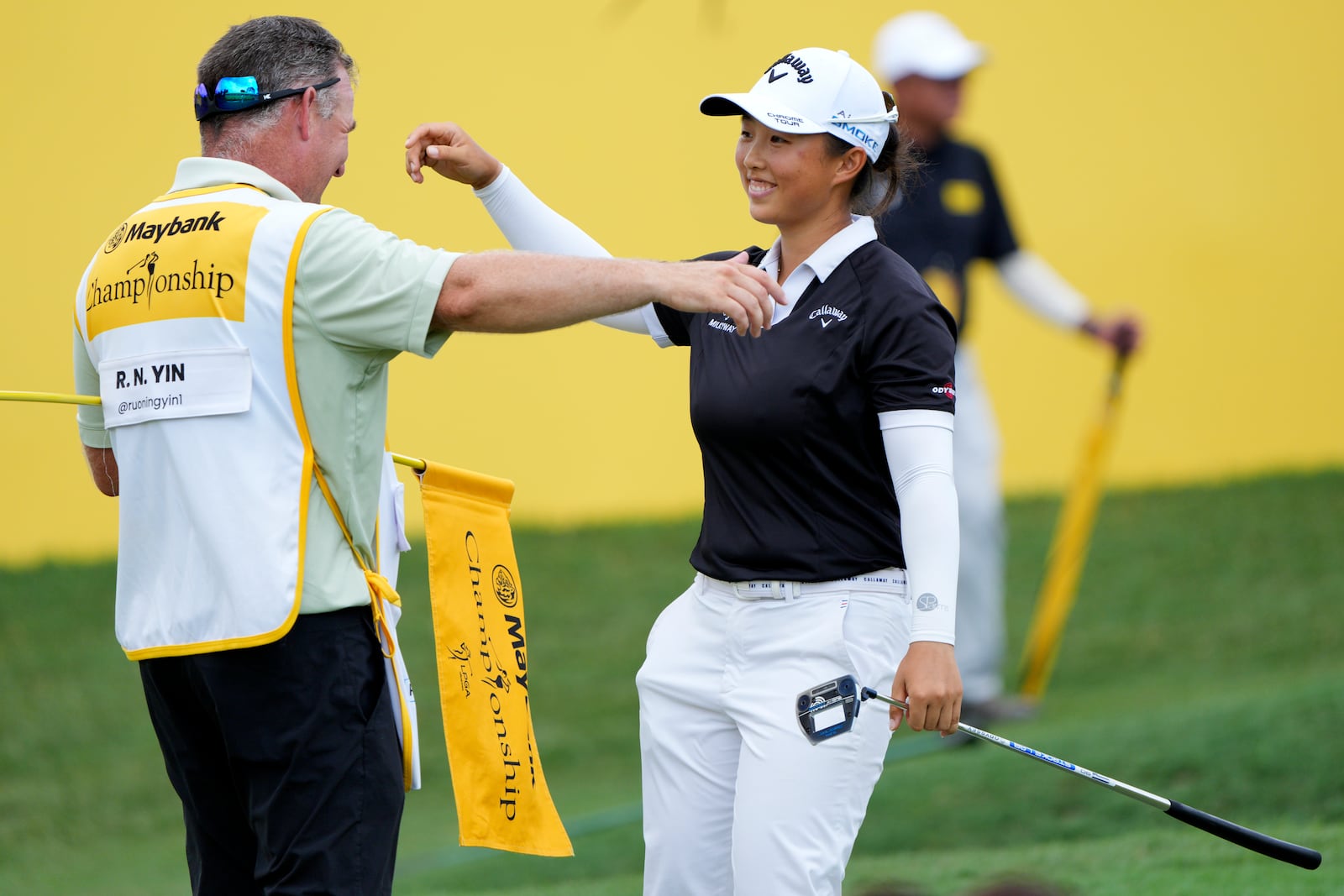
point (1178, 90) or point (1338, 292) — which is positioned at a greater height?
point (1178, 90)

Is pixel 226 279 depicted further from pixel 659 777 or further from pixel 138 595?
pixel 659 777

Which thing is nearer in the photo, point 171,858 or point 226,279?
point 226,279

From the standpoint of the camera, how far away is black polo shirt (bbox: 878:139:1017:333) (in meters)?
6.85

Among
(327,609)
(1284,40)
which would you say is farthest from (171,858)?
(1284,40)

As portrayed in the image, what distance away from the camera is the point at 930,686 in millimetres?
2932

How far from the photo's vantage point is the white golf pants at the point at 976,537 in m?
6.86

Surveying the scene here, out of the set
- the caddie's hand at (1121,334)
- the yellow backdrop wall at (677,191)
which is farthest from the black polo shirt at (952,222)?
the yellow backdrop wall at (677,191)

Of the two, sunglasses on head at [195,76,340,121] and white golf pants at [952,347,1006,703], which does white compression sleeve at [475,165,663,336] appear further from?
white golf pants at [952,347,1006,703]

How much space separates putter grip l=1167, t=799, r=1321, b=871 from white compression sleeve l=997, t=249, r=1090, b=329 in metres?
3.98

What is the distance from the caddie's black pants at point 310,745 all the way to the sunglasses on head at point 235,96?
35.7 inches

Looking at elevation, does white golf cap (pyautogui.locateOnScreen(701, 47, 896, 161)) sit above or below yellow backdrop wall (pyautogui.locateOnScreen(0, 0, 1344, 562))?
above

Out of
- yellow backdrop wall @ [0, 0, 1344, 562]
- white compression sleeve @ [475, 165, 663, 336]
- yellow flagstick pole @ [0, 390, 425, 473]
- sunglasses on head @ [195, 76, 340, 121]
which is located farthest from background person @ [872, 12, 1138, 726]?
sunglasses on head @ [195, 76, 340, 121]

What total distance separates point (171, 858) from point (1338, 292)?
684cm

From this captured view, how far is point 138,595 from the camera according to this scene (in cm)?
294
